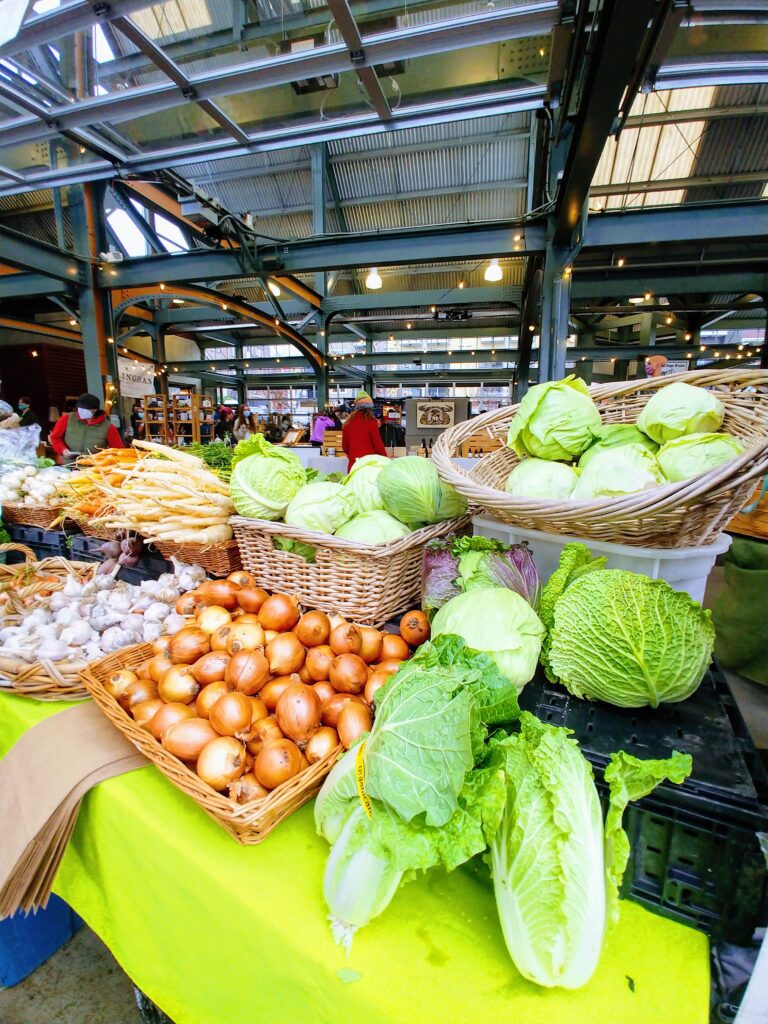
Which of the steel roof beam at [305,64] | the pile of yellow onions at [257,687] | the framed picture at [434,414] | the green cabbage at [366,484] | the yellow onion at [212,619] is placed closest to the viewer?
the pile of yellow onions at [257,687]

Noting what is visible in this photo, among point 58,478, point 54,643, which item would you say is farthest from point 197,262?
point 54,643

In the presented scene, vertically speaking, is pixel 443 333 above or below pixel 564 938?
above

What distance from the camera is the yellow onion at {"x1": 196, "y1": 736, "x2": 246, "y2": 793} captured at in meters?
1.01

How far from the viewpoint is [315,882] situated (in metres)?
0.90

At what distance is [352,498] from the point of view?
196 cm

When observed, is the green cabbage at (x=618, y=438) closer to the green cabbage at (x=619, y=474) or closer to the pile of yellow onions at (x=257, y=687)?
the green cabbage at (x=619, y=474)

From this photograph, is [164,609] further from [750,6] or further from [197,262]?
[197,262]

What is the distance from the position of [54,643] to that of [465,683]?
1.48 meters

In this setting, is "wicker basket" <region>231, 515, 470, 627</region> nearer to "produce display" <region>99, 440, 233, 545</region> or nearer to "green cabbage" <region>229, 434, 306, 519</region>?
"green cabbage" <region>229, 434, 306, 519</region>

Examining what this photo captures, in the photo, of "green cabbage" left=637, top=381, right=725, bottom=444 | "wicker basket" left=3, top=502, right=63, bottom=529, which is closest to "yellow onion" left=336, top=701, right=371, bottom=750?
"green cabbage" left=637, top=381, right=725, bottom=444

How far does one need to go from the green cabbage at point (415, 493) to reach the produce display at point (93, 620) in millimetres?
905

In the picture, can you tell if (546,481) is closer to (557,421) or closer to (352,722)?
(557,421)

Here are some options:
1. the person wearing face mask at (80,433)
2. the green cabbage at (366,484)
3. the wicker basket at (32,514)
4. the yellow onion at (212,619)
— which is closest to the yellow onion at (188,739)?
the yellow onion at (212,619)

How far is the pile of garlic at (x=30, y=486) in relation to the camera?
9.98 ft
